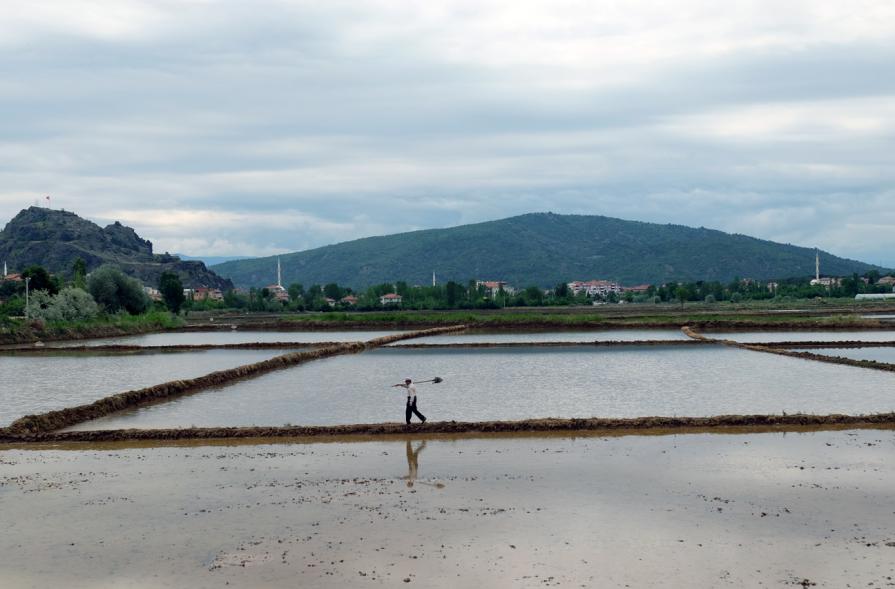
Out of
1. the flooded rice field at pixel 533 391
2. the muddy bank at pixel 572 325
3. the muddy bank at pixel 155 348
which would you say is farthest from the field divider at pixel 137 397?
the muddy bank at pixel 572 325

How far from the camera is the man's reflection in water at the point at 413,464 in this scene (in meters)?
13.4

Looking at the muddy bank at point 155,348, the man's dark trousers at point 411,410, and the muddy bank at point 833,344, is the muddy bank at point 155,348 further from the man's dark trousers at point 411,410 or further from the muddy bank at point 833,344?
the man's dark trousers at point 411,410

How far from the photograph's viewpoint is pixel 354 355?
39281 millimetres

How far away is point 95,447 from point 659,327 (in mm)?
46147

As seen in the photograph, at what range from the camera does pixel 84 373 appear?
31.2 m

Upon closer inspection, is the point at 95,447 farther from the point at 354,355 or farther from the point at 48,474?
the point at 354,355

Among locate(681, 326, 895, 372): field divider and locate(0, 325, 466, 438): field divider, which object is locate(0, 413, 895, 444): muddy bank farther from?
locate(681, 326, 895, 372): field divider

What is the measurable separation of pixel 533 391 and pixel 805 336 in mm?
28834

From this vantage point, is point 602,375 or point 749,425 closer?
point 749,425

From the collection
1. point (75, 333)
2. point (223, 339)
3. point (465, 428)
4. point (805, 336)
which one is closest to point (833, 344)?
point (805, 336)

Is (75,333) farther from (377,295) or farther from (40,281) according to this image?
(377,295)

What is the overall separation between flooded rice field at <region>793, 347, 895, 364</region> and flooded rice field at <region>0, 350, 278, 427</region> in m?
24.1

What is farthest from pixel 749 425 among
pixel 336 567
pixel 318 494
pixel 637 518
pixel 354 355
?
pixel 354 355

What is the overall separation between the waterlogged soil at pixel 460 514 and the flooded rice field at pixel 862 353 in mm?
18718
